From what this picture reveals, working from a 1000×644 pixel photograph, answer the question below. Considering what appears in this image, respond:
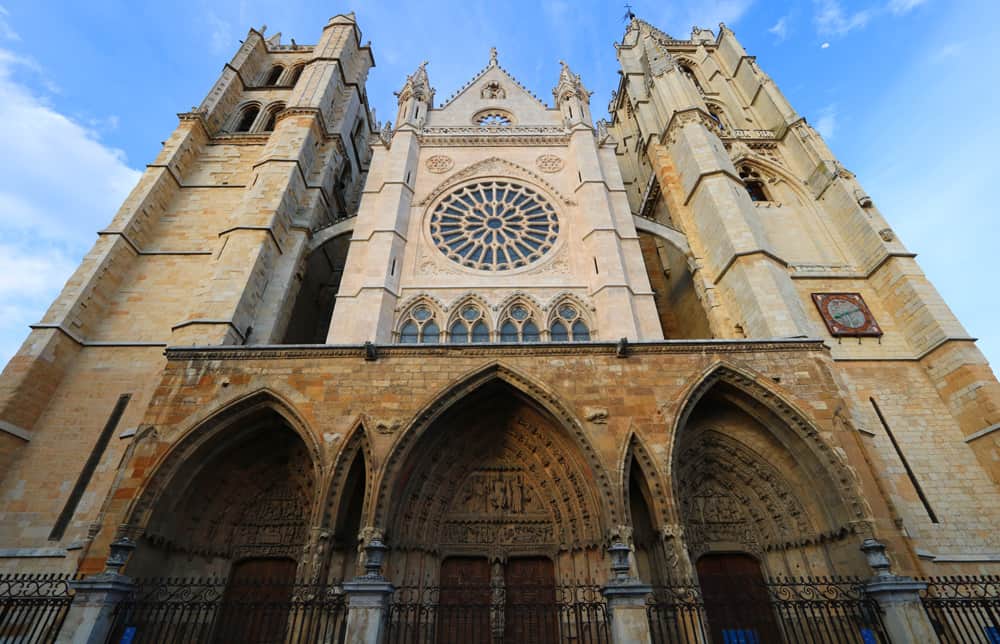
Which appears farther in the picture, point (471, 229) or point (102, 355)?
point (471, 229)

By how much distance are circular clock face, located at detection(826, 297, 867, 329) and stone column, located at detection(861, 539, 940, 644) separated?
6.55 m

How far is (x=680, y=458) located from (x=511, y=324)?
14.2 ft

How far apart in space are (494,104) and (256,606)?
15.6 metres

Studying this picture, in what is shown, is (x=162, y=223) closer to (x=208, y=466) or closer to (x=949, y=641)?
(x=208, y=466)

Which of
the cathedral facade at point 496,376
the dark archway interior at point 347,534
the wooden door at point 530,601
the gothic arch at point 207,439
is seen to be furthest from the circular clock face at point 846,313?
the gothic arch at point 207,439

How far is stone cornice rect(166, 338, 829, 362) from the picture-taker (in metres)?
7.75

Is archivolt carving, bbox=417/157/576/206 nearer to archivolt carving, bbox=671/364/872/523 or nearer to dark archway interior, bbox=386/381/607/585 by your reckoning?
archivolt carving, bbox=671/364/872/523

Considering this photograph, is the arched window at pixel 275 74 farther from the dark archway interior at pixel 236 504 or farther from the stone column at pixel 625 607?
the stone column at pixel 625 607

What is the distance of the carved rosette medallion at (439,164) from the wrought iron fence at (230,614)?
35.1ft

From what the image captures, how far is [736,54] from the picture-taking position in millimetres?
18469

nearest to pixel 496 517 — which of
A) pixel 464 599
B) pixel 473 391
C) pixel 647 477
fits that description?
pixel 464 599

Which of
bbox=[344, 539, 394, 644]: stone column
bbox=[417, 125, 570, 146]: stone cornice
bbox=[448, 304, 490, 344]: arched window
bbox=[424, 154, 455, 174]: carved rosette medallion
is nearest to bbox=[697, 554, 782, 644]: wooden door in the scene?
bbox=[344, 539, 394, 644]: stone column

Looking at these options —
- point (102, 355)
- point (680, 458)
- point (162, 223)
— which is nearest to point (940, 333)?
point (680, 458)

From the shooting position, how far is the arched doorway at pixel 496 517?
681 cm
